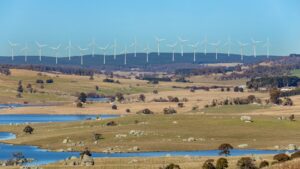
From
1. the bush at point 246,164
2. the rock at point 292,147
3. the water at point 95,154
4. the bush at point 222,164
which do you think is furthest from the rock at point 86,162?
the rock at point 292,147

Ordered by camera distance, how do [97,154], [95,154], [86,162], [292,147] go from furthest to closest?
[95,154], [97,154], [292,147], [86,162]

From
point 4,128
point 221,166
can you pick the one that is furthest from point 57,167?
point 4,128

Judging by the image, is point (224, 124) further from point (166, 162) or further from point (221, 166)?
point (221, 166)

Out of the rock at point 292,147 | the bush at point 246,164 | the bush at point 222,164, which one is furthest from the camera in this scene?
the rock at point 292,147

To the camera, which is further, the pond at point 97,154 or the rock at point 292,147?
the rock at point 292,147

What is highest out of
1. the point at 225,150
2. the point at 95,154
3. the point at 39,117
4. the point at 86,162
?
the point at 86,162

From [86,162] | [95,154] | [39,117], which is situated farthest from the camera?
[39,117]

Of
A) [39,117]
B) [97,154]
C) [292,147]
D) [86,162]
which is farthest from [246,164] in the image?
[39,117]

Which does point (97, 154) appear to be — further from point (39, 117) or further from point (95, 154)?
point (39, 117)

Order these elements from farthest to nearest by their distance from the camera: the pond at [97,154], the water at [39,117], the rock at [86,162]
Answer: the water at [39,117]
the pond at [97,154]
the rock at [86,162]

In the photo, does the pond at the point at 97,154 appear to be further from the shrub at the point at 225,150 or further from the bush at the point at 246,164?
the bush at the point at 246,164

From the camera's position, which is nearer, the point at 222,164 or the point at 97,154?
the point at 222,164
